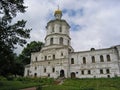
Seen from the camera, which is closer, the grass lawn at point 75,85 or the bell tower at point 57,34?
the grass lawn at point 75,85

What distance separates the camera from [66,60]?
3991 centimetres

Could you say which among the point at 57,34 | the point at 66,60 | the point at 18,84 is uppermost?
the point at 57,34

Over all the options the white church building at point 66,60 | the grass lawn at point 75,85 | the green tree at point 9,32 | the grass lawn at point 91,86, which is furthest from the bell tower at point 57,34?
the green tree at point 9,32

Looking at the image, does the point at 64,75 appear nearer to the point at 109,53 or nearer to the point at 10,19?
the point at 109,53

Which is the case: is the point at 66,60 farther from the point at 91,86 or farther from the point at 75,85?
the point at 91,86

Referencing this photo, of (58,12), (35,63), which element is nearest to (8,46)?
(35,63)

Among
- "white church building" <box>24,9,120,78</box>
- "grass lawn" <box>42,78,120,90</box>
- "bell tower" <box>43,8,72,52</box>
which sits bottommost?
"grass lawn" <box>42,78,120,90</box>

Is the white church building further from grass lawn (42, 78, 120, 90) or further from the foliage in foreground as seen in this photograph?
grass lawn (42, 78, 120, 90)

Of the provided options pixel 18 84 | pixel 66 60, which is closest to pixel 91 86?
pixel 18 84

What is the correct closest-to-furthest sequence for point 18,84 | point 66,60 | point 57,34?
point 18,84 → point 66,60 → point 57,34

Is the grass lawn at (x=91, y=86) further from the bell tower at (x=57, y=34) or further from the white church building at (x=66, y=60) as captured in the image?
the bell tower at (x=57, y=34)

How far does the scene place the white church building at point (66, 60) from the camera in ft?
120

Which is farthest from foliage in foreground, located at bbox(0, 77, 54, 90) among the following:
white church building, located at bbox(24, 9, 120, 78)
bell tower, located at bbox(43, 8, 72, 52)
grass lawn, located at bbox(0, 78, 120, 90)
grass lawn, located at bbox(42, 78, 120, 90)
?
bell tower, located at bbox(43, 8, 72, 52)

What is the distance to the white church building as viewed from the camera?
36.5 m
